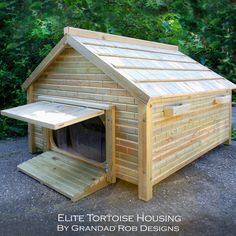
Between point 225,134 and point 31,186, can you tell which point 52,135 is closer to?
point 31,186

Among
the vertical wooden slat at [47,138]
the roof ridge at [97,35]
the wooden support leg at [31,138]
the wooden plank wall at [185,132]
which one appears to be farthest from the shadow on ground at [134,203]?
the roof ridge at [97,35]

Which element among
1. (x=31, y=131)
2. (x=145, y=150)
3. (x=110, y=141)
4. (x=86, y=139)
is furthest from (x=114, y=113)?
(x=31, y=131)

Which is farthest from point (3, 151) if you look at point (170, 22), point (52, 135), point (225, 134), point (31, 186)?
point (170, 22)

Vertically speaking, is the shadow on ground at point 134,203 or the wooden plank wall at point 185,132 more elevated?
the wooden plank wall at point 185,132

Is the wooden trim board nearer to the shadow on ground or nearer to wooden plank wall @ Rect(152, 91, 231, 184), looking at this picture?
wooden plank wall @ Rect(152, 91, 231, 184)

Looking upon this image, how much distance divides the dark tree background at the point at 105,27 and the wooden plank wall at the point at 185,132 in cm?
502

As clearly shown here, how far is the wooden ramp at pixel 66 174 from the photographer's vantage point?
412 centimetres

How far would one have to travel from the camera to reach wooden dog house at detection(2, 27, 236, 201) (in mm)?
3914

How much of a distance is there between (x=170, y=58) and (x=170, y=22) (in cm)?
560

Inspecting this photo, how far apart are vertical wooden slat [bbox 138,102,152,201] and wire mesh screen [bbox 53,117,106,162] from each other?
45.6 inches

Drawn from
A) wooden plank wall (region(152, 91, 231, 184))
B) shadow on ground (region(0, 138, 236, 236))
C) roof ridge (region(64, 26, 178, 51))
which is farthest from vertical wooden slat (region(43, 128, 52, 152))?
wooden plank wall (region(152, 91, 231, 184))

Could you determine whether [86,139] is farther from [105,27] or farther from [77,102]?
[105,27]

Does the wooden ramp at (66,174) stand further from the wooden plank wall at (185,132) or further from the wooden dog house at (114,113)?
the wooden plank wall at (185,132)

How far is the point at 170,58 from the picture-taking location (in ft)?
20.2
